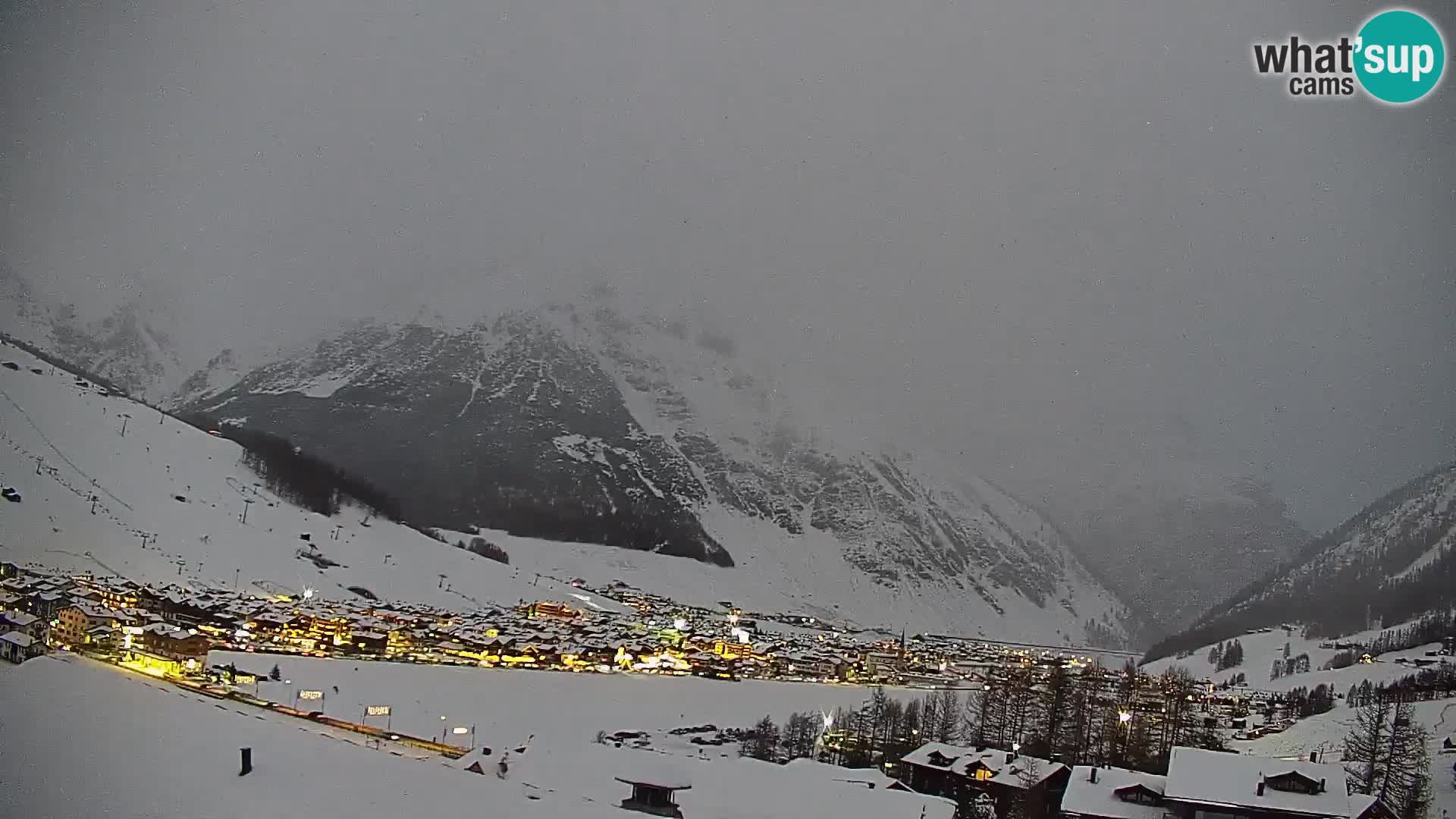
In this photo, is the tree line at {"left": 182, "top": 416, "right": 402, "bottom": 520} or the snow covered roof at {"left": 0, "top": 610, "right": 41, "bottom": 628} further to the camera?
the tree line at {"left": 182, "top": 416, "right": 402, "bottom": 520}

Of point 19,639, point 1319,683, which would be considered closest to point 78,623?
point 19,639

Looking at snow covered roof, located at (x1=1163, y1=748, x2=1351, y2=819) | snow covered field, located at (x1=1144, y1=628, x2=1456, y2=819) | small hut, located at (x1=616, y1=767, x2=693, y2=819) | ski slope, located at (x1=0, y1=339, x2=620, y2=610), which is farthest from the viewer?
ski slope, located at (x1=0, y1=339, x2=620, y2=610)

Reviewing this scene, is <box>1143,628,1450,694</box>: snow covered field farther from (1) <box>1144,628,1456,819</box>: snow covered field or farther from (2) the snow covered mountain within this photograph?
(2) the snow covered mountain

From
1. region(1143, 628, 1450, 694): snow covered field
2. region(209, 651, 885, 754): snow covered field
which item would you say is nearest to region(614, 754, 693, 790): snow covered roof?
region(209, 651, 885, 754): snow covered field

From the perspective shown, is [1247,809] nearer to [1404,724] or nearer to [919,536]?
[1404,724]

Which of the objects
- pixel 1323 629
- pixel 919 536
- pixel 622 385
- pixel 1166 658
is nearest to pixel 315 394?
pixel 622 385

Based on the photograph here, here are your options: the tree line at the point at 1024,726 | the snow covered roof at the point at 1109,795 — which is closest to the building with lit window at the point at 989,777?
the snow covered roof at the point at 1109,795

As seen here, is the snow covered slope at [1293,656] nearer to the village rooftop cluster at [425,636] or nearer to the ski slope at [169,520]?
the village rooftop cluster at [425,636]

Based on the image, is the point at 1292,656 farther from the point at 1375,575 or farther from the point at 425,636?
the point at 425,636
